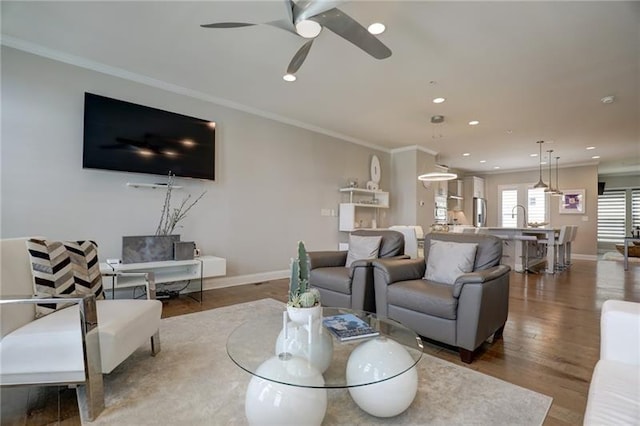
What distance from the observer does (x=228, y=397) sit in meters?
1.72

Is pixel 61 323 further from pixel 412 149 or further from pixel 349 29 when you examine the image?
pixel 412 149

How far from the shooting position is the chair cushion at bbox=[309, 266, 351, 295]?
3.03 meters

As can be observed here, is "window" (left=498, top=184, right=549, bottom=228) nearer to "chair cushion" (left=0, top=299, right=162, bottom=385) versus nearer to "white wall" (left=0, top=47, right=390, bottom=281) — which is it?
"white wall" (left=0, top=47, right=390, bottom=281)

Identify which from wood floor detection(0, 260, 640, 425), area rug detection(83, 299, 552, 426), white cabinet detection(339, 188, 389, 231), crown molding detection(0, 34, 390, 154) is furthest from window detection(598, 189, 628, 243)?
area rug detection(83, 299, 552, 426)

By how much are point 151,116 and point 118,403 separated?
Result: 10.5ft

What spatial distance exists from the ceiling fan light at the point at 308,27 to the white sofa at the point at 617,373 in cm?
234

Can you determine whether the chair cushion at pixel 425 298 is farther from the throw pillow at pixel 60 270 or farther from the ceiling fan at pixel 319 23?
the throw pillow at pixel 60 270

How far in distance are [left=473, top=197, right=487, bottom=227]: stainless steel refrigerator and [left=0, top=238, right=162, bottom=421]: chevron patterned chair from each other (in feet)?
33.5

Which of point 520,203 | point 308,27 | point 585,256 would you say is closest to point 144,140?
point 308,27

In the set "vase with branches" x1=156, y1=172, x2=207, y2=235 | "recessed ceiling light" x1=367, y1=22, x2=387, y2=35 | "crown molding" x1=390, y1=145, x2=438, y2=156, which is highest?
"recessed ceiling light" x1=367, y1=22, x2=387, y2=35

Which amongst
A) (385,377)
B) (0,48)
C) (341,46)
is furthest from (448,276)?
(0,48)

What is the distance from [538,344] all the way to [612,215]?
11.6m

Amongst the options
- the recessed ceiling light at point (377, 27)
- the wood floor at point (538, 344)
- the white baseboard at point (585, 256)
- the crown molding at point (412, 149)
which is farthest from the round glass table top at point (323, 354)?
the white baseboard at point (585, 256)

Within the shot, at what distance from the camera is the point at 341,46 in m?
3.01
